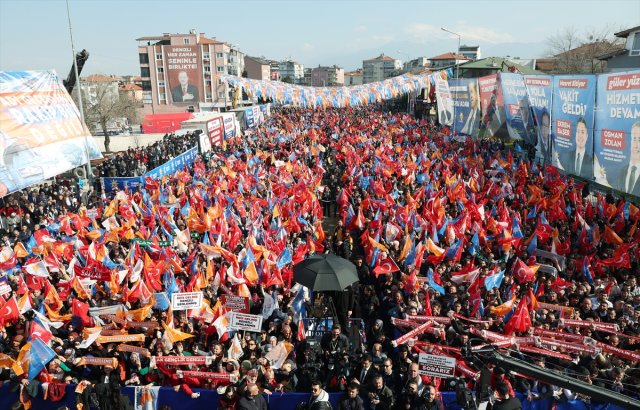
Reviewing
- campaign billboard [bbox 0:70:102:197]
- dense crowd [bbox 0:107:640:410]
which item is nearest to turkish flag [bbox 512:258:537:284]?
dense crowd [bbox 0:107:640:410]

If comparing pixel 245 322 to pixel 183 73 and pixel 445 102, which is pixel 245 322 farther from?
pixel 183 73

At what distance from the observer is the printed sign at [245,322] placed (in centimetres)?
730

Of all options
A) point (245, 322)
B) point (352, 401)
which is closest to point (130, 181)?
point (245, 322)

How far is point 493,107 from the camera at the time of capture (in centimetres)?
2306

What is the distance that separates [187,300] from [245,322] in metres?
1.04

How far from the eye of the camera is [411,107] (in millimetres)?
52594

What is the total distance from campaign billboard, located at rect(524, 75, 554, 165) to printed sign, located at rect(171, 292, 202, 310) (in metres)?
14.8

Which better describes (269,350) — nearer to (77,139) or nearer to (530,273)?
(530,273)

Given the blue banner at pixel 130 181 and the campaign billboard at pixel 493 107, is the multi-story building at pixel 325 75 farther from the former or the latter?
the blue banner at pixel 130 181

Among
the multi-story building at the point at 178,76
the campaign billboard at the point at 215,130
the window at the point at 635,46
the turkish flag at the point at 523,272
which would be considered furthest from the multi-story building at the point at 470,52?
the turkish flag at the point at 523,272

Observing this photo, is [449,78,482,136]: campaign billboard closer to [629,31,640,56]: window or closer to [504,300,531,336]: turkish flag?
[629,31,640,56]: window

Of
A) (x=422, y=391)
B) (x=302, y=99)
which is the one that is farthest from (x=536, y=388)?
(x=302, y=99)

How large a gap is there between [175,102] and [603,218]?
246 feet

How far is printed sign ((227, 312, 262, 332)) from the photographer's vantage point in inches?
287
